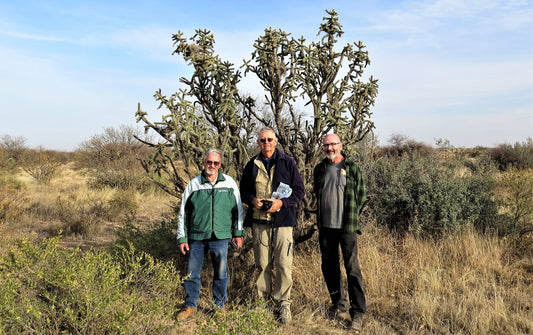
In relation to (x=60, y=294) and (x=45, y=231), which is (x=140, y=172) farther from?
(x=60, y=294)

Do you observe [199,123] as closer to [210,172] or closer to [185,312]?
[210,172]

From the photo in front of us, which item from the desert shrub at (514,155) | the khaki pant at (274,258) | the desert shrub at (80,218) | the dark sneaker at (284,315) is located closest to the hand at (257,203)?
the khaki pant at (274,258)

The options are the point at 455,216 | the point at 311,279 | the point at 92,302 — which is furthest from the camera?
the point at 455,216

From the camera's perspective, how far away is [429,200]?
230 inches

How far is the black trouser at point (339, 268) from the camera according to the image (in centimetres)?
365

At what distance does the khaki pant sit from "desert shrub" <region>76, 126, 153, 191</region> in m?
10.4

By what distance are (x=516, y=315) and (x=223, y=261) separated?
3.09 m

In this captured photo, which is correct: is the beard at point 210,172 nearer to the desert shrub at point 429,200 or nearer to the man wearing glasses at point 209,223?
the man wearing glasses at point 209,223

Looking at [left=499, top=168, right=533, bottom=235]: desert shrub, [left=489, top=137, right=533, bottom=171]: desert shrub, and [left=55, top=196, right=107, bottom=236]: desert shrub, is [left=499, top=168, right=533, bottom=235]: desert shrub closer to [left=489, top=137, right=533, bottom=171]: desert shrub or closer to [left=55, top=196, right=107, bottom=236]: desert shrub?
[left=55, top=196, right=107, bottom=236]: desert shrub

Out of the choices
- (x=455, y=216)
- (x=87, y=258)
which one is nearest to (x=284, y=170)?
(x=87, y=258)

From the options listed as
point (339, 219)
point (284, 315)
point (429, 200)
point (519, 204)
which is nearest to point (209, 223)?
point (284, 315)

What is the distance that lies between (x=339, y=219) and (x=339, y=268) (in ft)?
1.97

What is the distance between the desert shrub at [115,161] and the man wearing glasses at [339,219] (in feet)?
34.8

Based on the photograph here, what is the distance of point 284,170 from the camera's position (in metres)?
3.72
